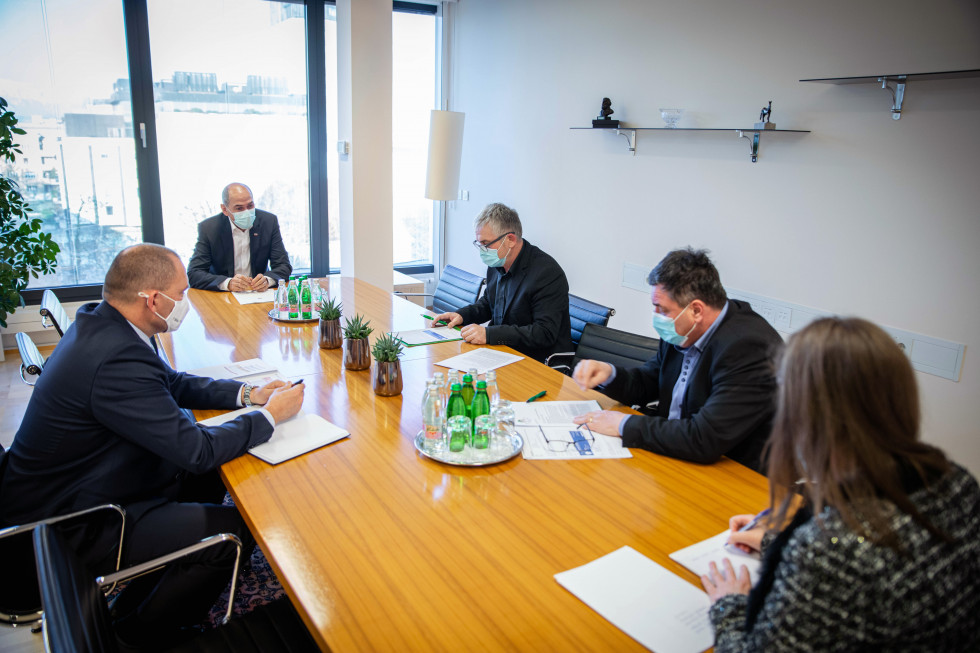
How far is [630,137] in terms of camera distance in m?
4.57

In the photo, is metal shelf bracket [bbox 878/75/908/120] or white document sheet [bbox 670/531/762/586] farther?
metal shelf bracket [bbox 878/75/908/120]

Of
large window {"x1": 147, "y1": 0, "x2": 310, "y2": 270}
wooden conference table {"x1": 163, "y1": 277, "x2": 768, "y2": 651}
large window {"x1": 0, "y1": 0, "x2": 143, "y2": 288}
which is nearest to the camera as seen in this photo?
wooden conference table {"x1": 163, "y1": 277, "x2": 768, "y2": 651}

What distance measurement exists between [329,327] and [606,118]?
2730 millimetres

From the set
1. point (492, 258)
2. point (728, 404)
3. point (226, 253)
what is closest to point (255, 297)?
point (226, 253)

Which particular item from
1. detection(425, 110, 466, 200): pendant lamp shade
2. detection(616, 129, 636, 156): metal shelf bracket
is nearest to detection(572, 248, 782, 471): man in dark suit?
detection(616, 129, 636, 156): metal shelf bracket

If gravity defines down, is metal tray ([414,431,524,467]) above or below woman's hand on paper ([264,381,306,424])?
below

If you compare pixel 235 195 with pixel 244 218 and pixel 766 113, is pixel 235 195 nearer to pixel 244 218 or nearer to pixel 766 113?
pixel 244 218

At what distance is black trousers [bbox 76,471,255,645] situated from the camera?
6.03ft

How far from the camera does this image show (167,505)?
76.8 inches

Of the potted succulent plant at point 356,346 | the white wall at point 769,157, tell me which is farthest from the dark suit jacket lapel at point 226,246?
the white wall at point 769,157

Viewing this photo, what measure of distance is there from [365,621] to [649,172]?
385 centimetres

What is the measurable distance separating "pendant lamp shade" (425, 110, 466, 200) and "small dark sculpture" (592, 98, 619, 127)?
4.23 feet

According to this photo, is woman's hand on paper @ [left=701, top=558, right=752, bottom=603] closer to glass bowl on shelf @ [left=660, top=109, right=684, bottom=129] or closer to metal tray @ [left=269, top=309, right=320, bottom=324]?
metal tray @ [left=269, top=309, right=320, bottom=324]

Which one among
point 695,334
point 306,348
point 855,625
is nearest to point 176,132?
point 306,348
